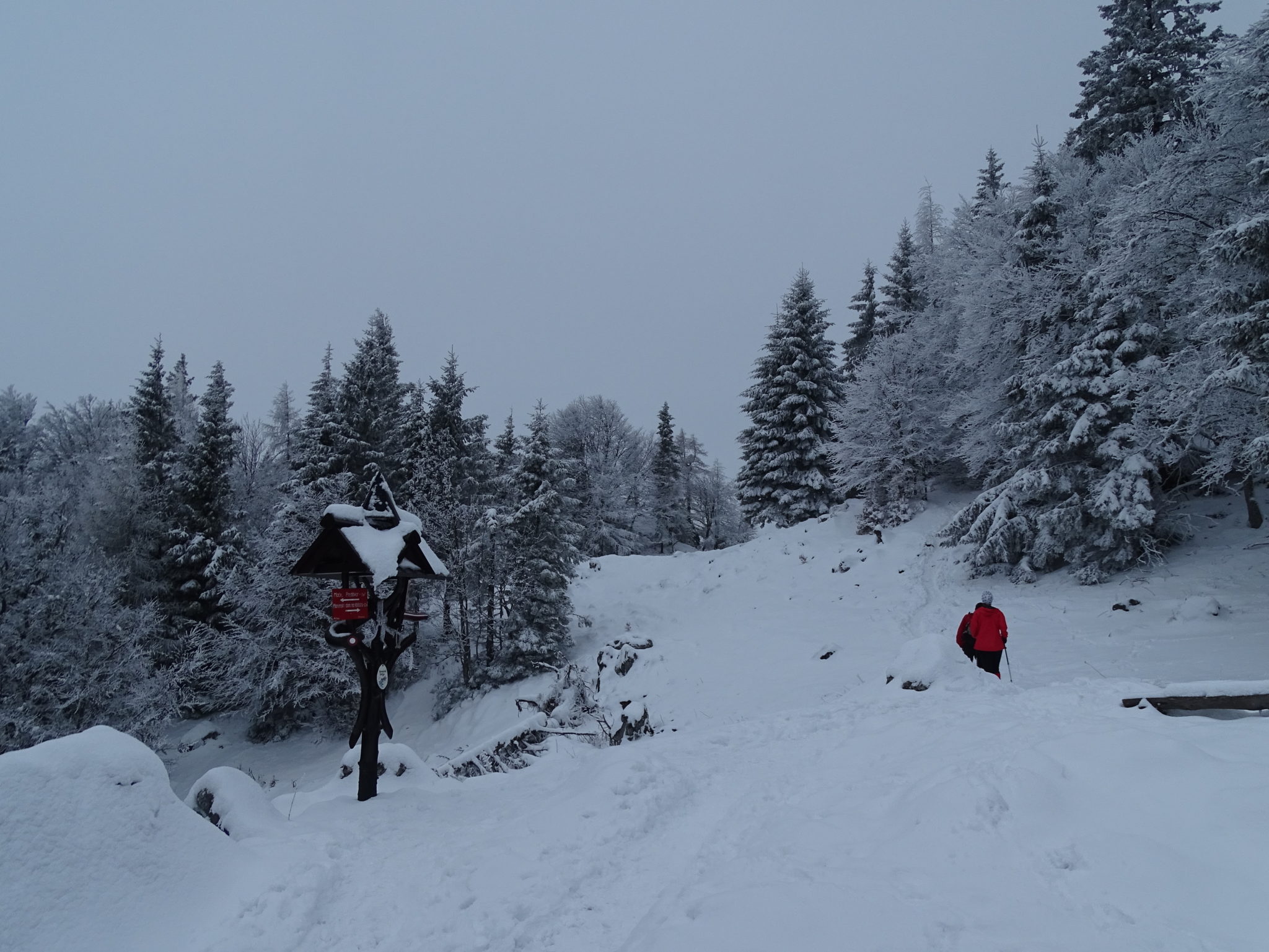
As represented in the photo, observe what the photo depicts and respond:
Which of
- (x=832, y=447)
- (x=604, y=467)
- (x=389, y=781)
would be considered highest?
(x=604, y=467)

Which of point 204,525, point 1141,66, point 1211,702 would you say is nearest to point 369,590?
point 1211,702

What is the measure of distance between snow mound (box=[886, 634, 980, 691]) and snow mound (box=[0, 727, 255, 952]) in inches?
336

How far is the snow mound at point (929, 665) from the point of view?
936 centimetres

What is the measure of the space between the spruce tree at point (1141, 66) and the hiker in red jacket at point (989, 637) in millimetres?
17490

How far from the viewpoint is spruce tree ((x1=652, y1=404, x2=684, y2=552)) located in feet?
136

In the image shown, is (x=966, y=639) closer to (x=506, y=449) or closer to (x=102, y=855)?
(x=102, y=855)

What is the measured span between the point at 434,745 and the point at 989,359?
2038cm

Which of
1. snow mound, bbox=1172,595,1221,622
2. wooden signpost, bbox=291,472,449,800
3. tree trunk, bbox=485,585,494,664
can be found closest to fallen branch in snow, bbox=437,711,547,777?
wooden signpost, bbox=291,472,449,800

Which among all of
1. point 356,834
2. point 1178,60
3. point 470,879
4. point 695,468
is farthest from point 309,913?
point 695,468

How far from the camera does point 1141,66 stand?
20812 millimetres

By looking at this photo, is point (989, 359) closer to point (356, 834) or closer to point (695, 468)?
point (356, 834)

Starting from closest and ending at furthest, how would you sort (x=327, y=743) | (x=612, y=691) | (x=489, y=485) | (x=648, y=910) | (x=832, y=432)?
(x=648, y=910) < (x=612, y=691) < (x=327, y=743) < (x=489, y=485) < (x=832, y=432)

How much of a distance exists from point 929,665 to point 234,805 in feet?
29.2

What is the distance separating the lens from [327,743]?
64.3ft
